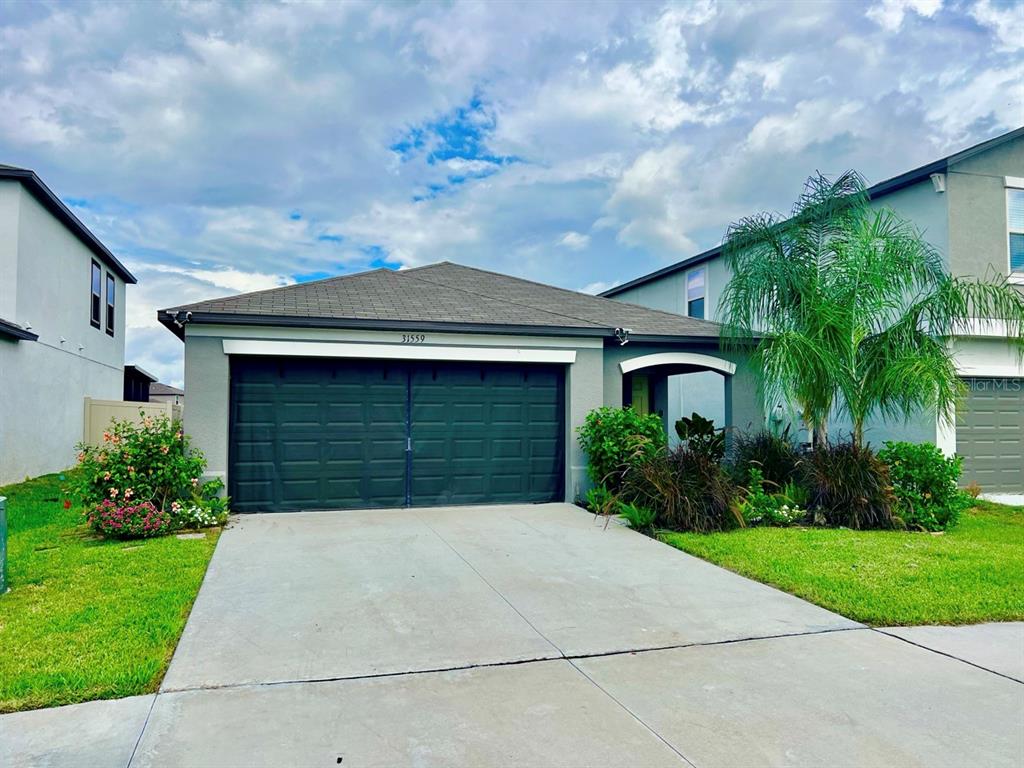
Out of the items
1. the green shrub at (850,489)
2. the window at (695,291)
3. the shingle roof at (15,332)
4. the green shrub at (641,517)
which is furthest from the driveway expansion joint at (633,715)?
the window at (695,291)

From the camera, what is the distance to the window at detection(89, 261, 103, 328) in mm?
19562

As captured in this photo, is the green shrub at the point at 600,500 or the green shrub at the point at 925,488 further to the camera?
the green shrub at the point at 600,500

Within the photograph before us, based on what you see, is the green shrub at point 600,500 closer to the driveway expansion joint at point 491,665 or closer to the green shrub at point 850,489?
the green shrub at point 850,489

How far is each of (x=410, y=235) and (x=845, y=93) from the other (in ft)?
38.9

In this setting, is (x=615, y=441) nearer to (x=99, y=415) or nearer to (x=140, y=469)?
(x=140, y=469)

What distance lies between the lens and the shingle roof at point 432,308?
1014 cm

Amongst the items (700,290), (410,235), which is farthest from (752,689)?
(410,235)

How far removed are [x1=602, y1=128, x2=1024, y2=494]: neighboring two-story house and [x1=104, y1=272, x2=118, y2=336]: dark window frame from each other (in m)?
19.4

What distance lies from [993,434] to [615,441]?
25.3ft

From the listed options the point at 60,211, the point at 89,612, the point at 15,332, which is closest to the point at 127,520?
the point at 89,612

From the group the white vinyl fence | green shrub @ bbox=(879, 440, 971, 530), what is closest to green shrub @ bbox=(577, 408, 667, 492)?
green shrub @ bbox=(879, 440, 971, 530)

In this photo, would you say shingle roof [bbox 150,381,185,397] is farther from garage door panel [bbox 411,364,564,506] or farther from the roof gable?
garage door panel [bbox 411,364,564,506]

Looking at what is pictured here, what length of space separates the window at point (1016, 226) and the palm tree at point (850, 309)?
2627mm

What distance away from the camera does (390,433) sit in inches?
426
